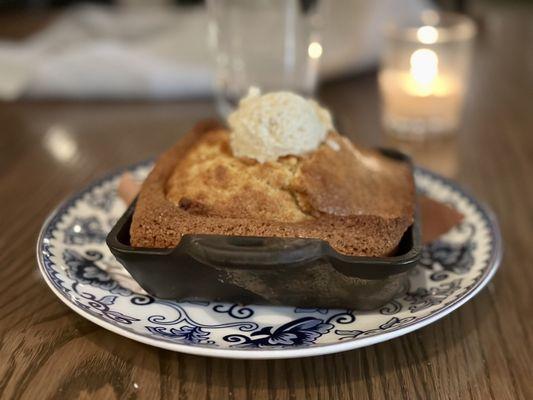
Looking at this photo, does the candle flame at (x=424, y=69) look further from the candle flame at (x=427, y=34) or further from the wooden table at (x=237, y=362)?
the wooden table at (x=237, y=362)

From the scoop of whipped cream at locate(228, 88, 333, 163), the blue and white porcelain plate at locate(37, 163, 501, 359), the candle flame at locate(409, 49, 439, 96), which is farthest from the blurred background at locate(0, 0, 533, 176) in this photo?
the scoop of whipped cream at locate(228, 88, 333, 163)

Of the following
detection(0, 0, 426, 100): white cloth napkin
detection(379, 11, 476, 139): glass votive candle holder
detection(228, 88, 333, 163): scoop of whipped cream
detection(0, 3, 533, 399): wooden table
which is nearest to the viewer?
detection(0, 3, 533, 399): wooden table

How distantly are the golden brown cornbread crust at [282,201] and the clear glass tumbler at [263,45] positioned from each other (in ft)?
2.32

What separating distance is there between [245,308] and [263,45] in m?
0.96

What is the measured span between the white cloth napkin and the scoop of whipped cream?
84 centimetres

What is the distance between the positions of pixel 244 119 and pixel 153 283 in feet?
0.79

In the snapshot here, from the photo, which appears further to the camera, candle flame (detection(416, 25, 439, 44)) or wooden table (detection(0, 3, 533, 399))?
candle flame (detection(416, 25, 439, 44))

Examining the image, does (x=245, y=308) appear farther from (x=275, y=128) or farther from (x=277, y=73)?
(x=277, y=73)

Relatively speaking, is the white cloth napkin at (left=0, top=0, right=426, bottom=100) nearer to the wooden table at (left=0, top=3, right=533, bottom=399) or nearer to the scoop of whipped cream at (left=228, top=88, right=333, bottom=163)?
the wooden table at (left=0, top=3, right=533, bottom=399)

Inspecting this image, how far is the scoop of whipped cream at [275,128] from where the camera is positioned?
742 mm

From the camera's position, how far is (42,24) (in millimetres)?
2158

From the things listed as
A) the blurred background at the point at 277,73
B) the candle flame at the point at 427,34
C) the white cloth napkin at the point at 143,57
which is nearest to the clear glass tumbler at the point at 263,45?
the blurred background at the point at 277,73

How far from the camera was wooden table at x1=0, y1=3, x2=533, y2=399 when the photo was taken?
0.61m

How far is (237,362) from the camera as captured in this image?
63 cm
